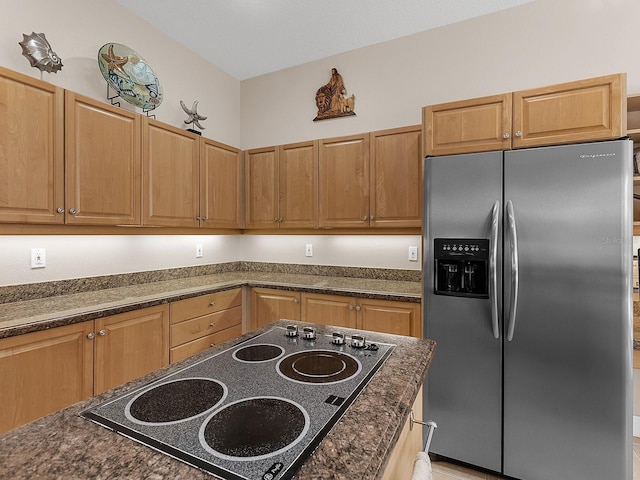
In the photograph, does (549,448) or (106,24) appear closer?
(549,448)

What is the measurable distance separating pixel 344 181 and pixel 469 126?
1.12 m

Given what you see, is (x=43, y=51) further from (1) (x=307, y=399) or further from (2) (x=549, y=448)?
(2) (x=549, y=448)

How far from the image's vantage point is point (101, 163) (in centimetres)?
216

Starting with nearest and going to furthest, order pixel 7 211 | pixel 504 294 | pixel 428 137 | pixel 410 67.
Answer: pixel 7 211 → pixel 504 294 → pixel 428 137 → pixel 410 67

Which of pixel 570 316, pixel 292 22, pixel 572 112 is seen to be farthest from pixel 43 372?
pixel 572 112

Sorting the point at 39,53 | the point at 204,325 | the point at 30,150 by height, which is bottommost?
the point at 204,325

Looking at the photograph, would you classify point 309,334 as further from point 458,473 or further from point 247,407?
point 458,473

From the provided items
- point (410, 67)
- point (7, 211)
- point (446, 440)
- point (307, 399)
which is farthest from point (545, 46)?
point (7, 211)

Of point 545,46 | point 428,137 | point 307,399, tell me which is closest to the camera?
point 307,399

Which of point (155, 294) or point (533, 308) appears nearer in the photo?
point (533, 308)

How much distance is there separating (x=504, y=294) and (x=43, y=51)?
3034mm

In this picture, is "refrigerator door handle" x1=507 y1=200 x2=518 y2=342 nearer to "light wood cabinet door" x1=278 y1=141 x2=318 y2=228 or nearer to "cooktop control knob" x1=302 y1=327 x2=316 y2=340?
"cooktop control knob" x1=302 y1=327 x2=316 y2=340

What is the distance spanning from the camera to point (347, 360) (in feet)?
3.47

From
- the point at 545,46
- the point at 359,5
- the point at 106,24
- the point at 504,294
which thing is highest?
the point at 359,5
